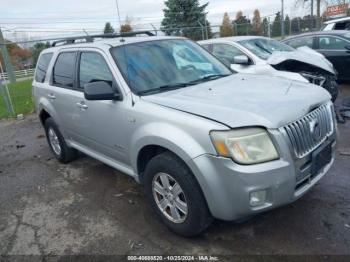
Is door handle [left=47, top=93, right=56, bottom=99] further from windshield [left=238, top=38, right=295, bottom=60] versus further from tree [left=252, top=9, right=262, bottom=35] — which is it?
tree [left=252, top=9, right=262, bottom=35]

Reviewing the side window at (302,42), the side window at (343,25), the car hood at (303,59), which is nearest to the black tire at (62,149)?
the car hood at (303,59)

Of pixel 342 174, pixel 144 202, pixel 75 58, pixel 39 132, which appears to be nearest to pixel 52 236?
pixel 144 202

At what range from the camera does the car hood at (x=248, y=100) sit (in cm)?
272

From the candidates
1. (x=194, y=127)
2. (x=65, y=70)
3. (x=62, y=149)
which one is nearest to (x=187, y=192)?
(x=194, y=127)

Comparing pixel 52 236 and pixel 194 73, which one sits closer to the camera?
pixel 52 236

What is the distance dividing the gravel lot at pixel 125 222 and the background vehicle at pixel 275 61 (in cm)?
147

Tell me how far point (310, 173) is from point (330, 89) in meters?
4.09

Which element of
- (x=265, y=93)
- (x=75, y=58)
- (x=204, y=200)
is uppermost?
(x=75, y=58)

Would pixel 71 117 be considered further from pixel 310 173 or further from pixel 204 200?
pixel 310 173

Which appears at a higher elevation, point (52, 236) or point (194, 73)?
point (194, 73)

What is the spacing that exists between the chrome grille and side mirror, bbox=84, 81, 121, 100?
1.74m

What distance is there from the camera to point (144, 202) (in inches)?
159

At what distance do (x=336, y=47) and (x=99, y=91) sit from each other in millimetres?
7794

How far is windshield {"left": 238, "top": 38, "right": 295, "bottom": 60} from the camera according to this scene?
7.62m
